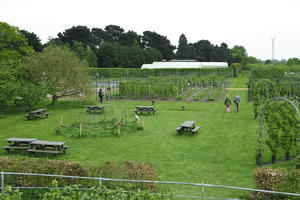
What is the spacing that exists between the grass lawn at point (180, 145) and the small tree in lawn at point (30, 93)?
56.1 inches

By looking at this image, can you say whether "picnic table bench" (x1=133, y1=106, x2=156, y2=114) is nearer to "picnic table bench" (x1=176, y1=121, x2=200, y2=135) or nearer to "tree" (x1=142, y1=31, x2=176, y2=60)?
"picnic table bench" (x1=176, y1=121, x2=200, y2=135)

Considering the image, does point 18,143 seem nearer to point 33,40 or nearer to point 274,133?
point 274,133

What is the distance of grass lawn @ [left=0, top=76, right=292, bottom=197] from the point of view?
1080cm

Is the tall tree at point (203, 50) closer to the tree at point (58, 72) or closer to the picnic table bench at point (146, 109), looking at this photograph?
the tree at point (58, 72)

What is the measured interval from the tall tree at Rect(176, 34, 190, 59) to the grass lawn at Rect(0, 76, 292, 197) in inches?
3552

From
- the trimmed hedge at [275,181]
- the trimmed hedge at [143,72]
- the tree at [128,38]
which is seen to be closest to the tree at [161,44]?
the tree at [128,38]

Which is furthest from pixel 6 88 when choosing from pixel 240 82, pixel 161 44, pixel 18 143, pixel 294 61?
pixel 161 44

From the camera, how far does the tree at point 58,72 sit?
84.2 ft

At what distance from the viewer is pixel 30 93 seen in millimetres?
23625

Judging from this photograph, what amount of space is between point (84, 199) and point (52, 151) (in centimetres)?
764

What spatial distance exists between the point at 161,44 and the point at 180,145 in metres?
87.7

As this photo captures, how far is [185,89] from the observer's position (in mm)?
38406

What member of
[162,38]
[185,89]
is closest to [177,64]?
[185,89]

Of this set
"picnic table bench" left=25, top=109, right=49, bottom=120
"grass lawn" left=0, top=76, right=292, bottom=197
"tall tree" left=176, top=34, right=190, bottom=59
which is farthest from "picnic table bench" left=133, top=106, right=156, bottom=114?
Result: "tall tree" left=176, top=34, right=190, bottom=59
